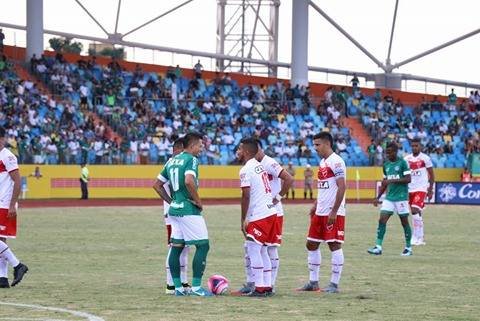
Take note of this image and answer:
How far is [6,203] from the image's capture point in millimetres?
16656

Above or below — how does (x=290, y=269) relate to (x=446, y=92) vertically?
below

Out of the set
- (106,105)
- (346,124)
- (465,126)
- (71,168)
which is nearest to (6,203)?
(71,168)

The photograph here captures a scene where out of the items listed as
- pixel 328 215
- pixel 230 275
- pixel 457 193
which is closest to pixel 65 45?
pixel 457 193

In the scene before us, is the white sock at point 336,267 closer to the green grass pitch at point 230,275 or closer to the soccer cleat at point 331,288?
the soccer cleat at point 331,288

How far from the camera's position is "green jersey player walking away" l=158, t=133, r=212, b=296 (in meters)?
15.7

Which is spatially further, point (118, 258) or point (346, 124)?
point (346, 124)

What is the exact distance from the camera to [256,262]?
51.9ft

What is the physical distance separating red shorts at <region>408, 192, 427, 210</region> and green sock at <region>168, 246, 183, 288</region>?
13.3 metres

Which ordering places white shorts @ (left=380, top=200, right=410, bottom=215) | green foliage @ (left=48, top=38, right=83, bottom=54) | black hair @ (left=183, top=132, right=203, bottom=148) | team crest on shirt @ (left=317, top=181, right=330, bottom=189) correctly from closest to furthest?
black hair @ (left=183, top=132, right=203, bottom=148) < team crest on shirt @ (left=317, top=181, right=330, bottom=189) < white shorts @ (left=380, top=200, right=410, bottom=215) < green foliage @ (left=48, top=38, right=83, bottom=54)

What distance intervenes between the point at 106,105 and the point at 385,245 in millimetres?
28833

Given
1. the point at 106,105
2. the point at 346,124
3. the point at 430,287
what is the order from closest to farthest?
the point at 430,287 < the point at 106,105 < the point at 346,124

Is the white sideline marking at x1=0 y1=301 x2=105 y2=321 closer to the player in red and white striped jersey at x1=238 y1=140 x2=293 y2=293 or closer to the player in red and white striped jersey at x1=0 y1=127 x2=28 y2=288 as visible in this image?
the player in red and white striped jersey at x1=0 y1=127 x2=28 y2=288

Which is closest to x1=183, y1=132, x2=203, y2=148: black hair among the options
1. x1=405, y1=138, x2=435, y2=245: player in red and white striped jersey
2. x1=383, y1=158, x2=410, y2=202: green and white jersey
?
x1=383, y1=158, x2=410, y2=202: green and white jersey

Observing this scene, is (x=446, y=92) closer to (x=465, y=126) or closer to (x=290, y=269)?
(x=465, y=126)
